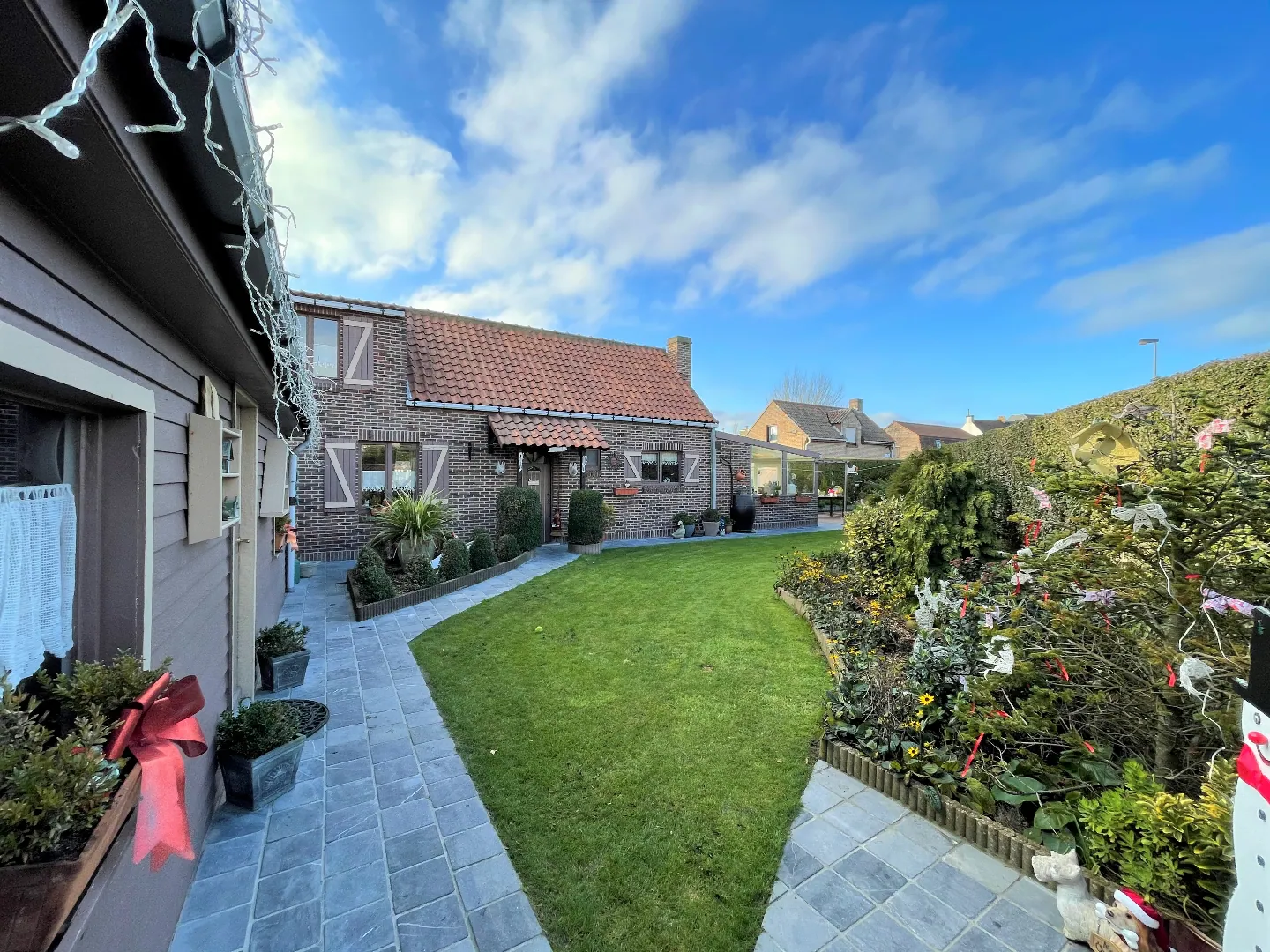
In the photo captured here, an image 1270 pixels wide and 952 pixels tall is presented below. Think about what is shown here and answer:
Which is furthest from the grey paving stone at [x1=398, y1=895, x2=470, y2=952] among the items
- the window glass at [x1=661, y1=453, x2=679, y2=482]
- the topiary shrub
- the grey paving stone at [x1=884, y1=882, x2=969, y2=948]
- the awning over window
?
the window glass at [x1=661, y1=453, x2=679, y2=482]

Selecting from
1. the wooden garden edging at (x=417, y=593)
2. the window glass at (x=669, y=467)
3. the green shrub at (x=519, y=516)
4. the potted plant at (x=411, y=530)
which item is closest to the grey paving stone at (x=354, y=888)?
the wooden garden edging at (x=417, y=593)

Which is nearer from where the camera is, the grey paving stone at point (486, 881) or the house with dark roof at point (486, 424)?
the grey paving stone at point (486, 881)

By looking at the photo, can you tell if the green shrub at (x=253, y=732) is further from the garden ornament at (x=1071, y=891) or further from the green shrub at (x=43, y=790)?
the garden ornament at (x=1071, y=891)

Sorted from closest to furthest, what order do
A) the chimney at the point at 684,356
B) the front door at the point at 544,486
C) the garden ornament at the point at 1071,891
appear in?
the garden ornament at the point at 1071,891
the front door at the point at 544,486
the chimney at the point at 684,356

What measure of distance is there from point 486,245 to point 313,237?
7.25 m

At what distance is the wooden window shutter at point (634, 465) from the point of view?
1378 centimetres

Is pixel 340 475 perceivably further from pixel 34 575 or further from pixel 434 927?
pixel 34 575

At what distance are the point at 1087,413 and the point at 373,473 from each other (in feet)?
37.6

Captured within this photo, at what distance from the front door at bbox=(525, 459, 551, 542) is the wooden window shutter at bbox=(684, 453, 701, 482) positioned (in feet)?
13.8

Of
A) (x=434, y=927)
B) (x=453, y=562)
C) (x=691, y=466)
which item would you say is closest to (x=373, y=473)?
(x=453, y=562)

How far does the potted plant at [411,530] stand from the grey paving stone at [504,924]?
262 inches

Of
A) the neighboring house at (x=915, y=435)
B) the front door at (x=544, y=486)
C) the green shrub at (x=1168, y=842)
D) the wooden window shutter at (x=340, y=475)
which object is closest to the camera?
the green shrub at (x=1168, y=842)

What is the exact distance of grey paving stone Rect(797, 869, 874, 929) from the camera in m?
2.37

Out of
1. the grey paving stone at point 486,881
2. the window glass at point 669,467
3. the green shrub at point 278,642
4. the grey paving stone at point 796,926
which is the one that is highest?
the window glass at point 669,467
